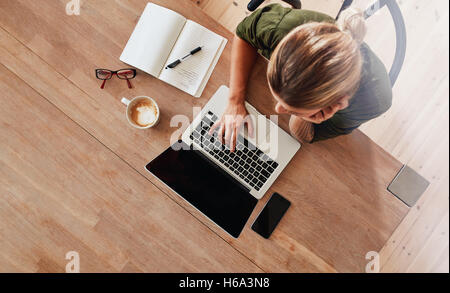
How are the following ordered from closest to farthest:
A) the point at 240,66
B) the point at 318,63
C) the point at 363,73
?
the point at 318,63 < the point at 363,73 < the point at 240,66

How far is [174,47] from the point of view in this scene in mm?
990

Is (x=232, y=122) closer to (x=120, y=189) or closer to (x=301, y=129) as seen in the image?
(x=301, y=129)

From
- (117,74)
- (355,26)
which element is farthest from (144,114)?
(355,26)

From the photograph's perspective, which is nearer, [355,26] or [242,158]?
[355,26]

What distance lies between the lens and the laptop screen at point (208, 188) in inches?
37.0

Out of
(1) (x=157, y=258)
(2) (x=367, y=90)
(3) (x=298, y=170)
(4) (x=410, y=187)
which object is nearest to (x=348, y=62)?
(2) (x=367, y=90)

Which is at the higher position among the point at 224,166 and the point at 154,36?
the point at 154,36

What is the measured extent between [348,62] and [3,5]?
1066 mm

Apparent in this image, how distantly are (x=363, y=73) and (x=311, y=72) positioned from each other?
23 cm

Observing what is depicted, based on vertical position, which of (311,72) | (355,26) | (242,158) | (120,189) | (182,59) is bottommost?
(120,189)

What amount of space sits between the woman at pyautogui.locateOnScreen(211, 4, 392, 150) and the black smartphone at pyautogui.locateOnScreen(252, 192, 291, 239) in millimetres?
207

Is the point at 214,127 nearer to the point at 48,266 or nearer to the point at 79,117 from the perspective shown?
the point at 79,117

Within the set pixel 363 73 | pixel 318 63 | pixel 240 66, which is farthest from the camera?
pixel 240 66

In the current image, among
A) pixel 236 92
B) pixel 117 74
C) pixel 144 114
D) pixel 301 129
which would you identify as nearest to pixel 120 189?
pixel 144 114
